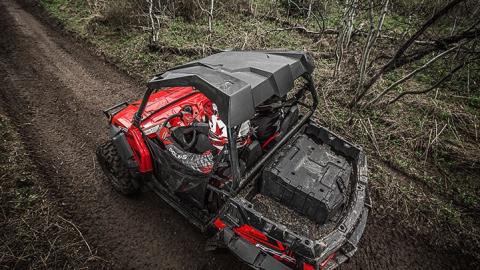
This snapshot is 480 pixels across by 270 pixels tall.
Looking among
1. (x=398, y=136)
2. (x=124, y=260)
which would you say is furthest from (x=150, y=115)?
(x=398, y=136)

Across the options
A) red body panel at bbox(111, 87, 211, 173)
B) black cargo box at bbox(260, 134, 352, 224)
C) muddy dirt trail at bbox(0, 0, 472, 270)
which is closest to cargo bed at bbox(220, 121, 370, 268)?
black cargo box at bbox(260, 134, 352, 224)

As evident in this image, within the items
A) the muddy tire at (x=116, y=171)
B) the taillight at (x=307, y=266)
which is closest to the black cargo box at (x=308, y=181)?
the taillight at (x=307, y=266)

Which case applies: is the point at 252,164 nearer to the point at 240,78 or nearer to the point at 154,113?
the point at 240,78

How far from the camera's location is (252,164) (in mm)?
2854

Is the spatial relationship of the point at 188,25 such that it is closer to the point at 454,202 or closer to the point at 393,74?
the point at 393,74

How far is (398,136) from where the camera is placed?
189 inches

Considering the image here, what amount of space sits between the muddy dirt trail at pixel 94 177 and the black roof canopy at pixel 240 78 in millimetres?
1983

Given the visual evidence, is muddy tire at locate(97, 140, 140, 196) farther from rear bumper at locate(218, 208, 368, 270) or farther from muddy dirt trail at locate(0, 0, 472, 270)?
rear bumper at locate(218, 208, 368, 270)

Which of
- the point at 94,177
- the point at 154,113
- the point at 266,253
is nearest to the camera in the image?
the point at 266,253

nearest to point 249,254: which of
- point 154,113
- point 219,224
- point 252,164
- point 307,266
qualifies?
point 219,224

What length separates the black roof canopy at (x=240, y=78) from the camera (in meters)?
2.16

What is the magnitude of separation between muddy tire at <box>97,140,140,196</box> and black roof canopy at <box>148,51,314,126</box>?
1.38m

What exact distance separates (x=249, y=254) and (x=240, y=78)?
168 centimetres

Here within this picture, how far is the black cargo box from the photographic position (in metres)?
2.59
